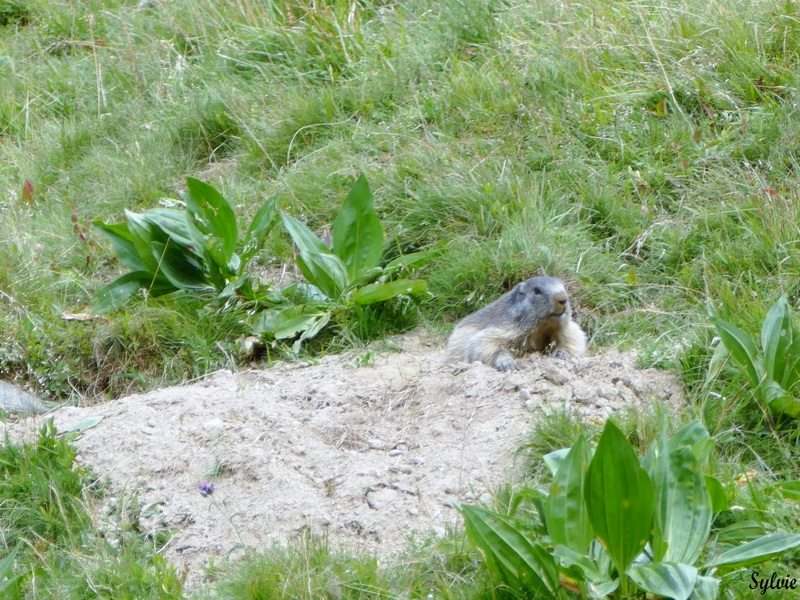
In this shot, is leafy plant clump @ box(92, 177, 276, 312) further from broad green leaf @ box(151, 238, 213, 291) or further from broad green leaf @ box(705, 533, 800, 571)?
broad green leaf @ box(705, 533, 800, 571)

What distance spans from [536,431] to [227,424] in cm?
153

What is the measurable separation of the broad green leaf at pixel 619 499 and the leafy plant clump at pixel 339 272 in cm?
278

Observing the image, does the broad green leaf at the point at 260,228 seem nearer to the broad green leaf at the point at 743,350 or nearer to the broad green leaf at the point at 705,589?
the broad green leaf at the point at 743,350

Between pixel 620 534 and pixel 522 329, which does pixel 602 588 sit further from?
pixel 522 329

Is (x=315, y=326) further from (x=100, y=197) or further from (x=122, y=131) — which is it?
(x=122, y=131)

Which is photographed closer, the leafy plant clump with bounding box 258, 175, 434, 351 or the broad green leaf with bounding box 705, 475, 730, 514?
the broad green leaf with bounding box 705, 475, 730, 514

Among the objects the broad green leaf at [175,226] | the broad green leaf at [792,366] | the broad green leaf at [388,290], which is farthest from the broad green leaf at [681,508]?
the broad green leaf at [175,226]

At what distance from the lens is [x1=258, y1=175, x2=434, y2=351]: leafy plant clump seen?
5.73 m

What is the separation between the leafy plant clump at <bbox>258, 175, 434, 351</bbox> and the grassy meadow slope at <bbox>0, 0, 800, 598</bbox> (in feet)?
0.56

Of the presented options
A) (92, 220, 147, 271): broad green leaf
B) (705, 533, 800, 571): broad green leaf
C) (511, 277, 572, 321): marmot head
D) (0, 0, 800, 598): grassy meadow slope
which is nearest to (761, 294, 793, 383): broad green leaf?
(0, 0, 800, 598): grassy meadow slope

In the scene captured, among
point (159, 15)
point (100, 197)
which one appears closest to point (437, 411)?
point (100, 197)

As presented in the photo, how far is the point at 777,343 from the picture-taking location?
4102mm

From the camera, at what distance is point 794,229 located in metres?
5.29

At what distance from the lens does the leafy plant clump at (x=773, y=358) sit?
13.3ft
